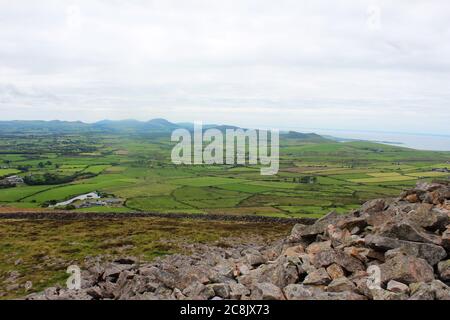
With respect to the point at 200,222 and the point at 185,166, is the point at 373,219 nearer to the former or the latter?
the point at 200,222

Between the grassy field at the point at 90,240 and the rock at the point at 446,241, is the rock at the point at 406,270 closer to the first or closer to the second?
the rock at the point at 446,241

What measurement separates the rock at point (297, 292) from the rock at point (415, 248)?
491cm

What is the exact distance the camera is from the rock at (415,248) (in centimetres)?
1677

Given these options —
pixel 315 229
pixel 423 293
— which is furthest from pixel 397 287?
pixel 315 229

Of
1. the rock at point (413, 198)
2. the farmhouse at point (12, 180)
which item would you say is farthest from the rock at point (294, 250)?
the farmhouse at point (12, 180)

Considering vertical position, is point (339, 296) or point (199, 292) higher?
point (339, 296)

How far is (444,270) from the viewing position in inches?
618

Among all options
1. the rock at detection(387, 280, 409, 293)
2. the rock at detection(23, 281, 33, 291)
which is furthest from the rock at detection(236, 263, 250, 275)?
the rock at detection(23, 281, 33, 291)

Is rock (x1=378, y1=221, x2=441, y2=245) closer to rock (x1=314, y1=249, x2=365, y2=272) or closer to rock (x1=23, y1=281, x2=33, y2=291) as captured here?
rock (x1=314, y1=249, x2=365, y2=272)

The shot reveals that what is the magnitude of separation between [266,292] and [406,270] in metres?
5.71

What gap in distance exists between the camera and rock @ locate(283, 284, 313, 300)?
14688 mm

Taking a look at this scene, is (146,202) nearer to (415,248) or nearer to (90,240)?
(90,240)
